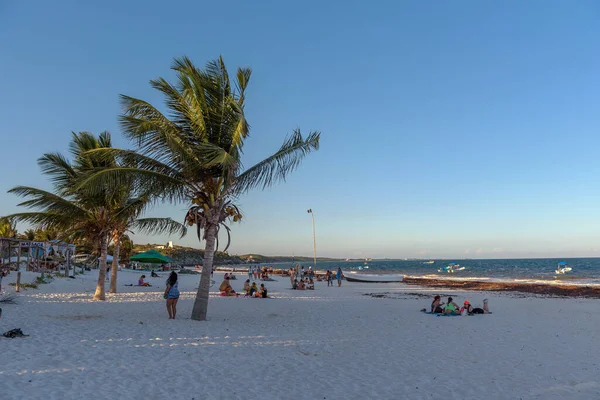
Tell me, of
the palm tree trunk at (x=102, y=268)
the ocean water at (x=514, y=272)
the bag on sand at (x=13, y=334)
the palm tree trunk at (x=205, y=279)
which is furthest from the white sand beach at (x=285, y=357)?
the ocean water at (x=514, y=272)

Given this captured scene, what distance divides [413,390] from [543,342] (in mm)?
6033

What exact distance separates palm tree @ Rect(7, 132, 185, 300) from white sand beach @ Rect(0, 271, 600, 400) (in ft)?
11.7

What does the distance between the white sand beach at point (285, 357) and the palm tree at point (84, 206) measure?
356cm

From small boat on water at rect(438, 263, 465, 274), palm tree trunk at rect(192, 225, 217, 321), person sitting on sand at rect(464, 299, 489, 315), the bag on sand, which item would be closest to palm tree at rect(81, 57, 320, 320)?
palm tree trunk at rect(192, 225, 217, 321)

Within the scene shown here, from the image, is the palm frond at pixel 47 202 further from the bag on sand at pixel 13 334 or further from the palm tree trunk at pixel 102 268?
the bag on sand at pixel 13 334

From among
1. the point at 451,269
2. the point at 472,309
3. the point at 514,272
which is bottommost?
the point at 451,269

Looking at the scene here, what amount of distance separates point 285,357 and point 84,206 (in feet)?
39.1

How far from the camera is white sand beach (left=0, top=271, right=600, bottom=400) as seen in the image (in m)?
5.60

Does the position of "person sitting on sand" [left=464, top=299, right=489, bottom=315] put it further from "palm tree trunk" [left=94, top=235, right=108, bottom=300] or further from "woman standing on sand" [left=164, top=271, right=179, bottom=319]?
"palm tree trunk" [left=94, top=235, right=108, bottom=300]

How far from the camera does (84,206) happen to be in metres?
15.7

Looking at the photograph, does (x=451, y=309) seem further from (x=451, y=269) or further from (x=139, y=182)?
(x=451, y=269)

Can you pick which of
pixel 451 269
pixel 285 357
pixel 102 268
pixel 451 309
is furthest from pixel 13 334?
pixel 451 269

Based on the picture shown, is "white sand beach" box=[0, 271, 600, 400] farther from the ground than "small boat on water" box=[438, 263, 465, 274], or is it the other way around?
"white sand beach" box=[0, 271, 600, 400]

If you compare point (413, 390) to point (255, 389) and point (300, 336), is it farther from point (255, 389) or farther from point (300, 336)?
point (300, 336)
